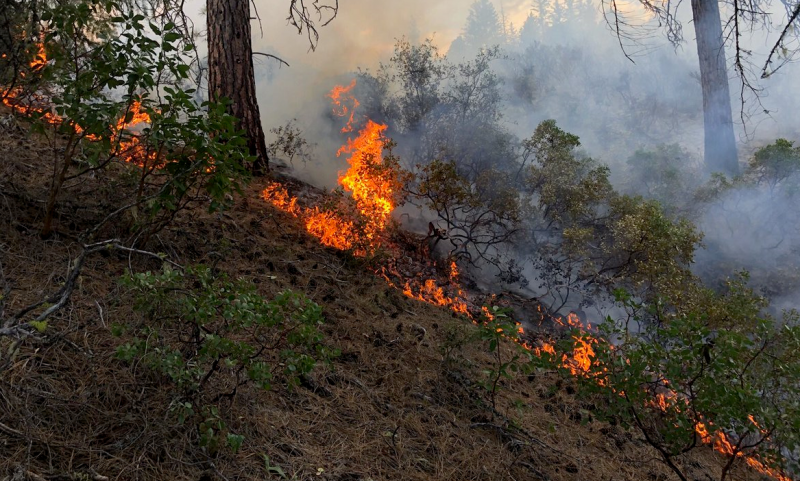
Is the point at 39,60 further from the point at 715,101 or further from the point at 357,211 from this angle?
the point at 715,101

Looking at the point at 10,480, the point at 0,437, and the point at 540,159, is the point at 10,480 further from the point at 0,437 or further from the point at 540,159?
the point at 540,159

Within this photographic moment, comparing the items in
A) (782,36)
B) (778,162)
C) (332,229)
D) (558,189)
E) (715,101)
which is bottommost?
(332,229)

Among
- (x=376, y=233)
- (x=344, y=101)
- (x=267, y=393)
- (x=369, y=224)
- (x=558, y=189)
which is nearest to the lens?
(x=267, y=393)

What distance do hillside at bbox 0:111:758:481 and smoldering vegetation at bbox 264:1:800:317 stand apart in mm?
3263

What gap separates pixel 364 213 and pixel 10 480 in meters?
4.05

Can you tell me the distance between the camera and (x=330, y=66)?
1475cm

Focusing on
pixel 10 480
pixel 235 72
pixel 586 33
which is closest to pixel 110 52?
pixel 10 480

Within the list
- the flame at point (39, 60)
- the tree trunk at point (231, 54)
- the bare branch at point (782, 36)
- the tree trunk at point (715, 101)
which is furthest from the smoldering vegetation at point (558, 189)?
the flame at point (39, 60)

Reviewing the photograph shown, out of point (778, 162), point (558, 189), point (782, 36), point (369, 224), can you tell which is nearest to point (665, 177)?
point (778, 162)

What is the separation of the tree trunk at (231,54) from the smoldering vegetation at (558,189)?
9.51ft

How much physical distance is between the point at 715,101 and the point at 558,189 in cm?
610

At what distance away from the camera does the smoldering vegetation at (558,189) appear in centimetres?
766

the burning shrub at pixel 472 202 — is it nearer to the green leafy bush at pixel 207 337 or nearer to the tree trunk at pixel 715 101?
the green leafy bush at pixel 207 337

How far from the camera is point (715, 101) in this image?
10.9 meters
